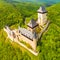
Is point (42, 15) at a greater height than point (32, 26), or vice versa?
point (42, 15)

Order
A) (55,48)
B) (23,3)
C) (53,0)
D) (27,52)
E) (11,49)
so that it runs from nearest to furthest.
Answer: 1. (55,48)
2. (27,52)
3. (11,49)
4. (23,3)
5. (53,0)

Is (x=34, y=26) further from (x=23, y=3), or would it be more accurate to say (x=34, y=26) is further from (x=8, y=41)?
(x=23, y=3)

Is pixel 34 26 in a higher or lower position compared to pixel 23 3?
higher

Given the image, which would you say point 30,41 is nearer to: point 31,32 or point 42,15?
point 31,32

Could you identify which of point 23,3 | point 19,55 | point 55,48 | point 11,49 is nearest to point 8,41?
point 11,49

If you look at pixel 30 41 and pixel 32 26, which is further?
pixel 32 26

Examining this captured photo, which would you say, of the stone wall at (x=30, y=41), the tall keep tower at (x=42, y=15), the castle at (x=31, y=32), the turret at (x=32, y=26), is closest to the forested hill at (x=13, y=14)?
the castle at (x=31, y=32)

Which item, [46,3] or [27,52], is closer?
[27,52]

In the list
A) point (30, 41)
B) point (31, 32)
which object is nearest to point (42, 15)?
point (31, 32)

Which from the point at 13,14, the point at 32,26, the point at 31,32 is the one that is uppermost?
the point at 32,26
